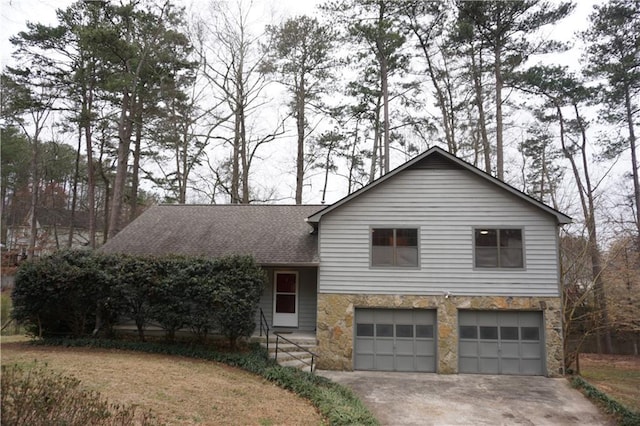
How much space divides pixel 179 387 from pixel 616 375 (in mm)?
14713

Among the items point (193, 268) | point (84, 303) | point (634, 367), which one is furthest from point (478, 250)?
Answer: point (84, 303)

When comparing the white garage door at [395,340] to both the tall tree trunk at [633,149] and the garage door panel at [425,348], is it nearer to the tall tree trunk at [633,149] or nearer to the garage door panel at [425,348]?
the garage door panel at [425,348]

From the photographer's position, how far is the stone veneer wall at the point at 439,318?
467 inches

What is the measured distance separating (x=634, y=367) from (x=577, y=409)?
10550mm

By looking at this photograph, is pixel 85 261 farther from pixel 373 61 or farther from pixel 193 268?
pixel 373 61

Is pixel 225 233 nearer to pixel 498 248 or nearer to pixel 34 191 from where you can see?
pixel 498 248

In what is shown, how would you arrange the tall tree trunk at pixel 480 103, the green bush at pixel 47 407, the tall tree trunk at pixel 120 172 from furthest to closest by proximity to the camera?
the tall tree trunk at pixel 480 103
the tall tree trunk at pixel 120 172
the green bush at pixel 47 407

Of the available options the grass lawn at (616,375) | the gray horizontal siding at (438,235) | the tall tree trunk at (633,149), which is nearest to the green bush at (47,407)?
the gray horizontal siding at (438,235)

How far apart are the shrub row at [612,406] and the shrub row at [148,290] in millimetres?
8505

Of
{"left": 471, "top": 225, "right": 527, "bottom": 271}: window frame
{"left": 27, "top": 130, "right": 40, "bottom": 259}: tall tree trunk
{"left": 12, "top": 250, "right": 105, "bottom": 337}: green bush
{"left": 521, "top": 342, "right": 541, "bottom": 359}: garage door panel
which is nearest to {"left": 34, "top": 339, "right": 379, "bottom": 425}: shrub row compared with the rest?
{"left": 12, "top": 250, "right": 105, "bottom": 337}: green bush

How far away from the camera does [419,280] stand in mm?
12336

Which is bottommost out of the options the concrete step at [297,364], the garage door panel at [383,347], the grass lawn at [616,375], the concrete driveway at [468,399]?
the grass lawn at [616,375]

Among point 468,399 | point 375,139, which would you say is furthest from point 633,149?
point 468,399

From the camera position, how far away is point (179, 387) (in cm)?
841
